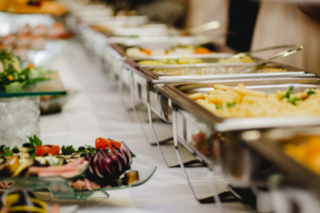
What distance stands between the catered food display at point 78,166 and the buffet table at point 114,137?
0.28ft

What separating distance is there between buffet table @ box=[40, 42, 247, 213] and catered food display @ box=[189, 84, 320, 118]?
0.29 metres

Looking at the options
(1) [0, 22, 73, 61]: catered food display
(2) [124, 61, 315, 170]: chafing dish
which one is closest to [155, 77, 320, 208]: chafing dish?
(2) [124, 61, 315, 170]: chafing dish

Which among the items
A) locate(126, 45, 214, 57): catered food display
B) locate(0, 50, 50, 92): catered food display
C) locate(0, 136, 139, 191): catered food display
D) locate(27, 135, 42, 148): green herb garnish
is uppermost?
locate(126, 45, 214, 57): catered food display

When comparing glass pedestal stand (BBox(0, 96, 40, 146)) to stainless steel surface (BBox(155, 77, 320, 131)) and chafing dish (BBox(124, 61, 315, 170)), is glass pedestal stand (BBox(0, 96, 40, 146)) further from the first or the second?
stainless steel surface (BBox(155, 77, 320, 131))

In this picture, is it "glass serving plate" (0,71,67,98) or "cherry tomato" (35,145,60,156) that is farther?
"glass serving plate" (0,71,67,98)

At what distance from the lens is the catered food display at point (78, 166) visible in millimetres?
868

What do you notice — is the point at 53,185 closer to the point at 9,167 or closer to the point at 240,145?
the point at 9,167

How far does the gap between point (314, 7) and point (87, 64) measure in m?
2.34

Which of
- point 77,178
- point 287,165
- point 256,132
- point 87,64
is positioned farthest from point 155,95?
point 87,64

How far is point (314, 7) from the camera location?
1804mm

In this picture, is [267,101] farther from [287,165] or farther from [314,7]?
[314,7]

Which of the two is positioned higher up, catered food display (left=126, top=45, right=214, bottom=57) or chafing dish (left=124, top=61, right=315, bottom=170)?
catered food display (left=126, top=45, right=214, bottom=57)

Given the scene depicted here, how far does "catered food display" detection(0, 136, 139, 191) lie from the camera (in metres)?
0.87

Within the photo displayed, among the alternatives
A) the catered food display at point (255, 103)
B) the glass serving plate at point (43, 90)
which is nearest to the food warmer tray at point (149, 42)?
the glass serving plate at point (43, 90)
